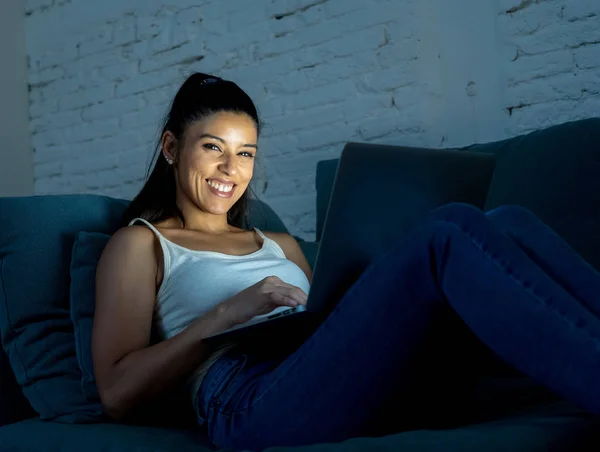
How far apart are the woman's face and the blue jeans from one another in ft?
1.74

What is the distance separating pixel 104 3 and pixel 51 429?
2.03 metres

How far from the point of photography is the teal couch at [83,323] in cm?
112

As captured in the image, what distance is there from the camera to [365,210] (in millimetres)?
960

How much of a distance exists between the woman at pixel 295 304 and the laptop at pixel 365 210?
5cm

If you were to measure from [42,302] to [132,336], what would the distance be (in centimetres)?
30

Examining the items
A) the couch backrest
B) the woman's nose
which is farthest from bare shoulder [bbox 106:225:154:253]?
the couch backrest

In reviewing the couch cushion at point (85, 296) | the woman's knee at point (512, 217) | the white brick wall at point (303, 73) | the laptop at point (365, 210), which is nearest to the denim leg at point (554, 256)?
the woman's knee at point (512, 217)

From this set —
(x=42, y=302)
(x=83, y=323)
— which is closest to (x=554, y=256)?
(x=83, y=323)

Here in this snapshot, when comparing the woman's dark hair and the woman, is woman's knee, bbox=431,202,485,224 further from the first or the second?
the woman's dark hair

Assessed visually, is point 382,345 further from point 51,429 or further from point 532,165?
point 532,165

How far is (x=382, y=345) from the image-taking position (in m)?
0.93

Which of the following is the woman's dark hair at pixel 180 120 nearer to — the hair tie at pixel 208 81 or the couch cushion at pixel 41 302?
the hair tie at pixel 208 81

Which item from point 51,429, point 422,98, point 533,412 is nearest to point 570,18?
point 422,98

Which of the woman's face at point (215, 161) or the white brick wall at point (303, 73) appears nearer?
the woman's face at point (215, 161)
